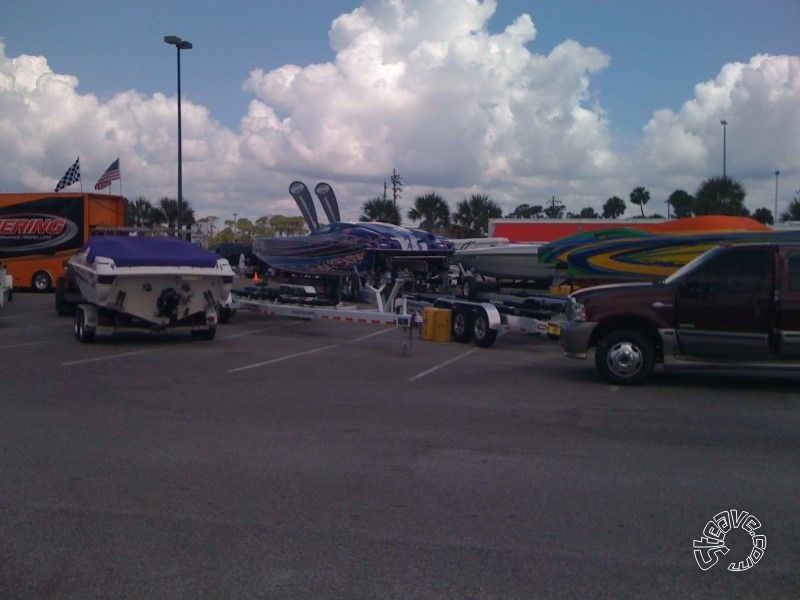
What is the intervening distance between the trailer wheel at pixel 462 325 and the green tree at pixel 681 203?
97.2ft

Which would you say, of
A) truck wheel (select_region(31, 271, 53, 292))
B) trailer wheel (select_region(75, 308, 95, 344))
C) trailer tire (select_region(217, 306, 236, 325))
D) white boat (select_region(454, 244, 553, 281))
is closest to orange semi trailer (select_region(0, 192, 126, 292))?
truck wheel (select_region(31, 271, 53, 292))

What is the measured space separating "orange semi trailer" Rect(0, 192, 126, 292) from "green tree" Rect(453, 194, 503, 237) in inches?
1041

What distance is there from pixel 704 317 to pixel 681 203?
121 ft

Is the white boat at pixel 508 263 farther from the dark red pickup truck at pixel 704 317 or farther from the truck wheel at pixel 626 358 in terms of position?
the truck wheel at pixel 626 358

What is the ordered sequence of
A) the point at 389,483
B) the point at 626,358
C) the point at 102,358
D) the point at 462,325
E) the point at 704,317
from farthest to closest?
the point at 462,325, the point at 102,358, the point at 626,358, the point at 704,317, the point at 389,483

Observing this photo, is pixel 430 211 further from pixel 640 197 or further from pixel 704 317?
pixel 704 317

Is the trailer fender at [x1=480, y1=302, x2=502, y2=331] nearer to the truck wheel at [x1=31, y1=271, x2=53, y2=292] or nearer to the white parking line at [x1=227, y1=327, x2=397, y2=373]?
the white parking line at [x1=227, y1=327, x2=397, y2=373]

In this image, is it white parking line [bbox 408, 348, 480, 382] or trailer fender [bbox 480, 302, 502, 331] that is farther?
trailer fender [bbox 480, 302, 502, 331]

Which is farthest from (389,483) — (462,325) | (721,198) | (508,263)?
(721,198)

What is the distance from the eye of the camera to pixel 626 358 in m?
11.9

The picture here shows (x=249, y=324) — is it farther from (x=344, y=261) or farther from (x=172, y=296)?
(x=172, y=296)

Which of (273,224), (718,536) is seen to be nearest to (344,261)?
(718,536)

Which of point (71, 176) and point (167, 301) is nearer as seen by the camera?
point (167, 301)

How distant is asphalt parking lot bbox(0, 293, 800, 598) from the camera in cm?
509
